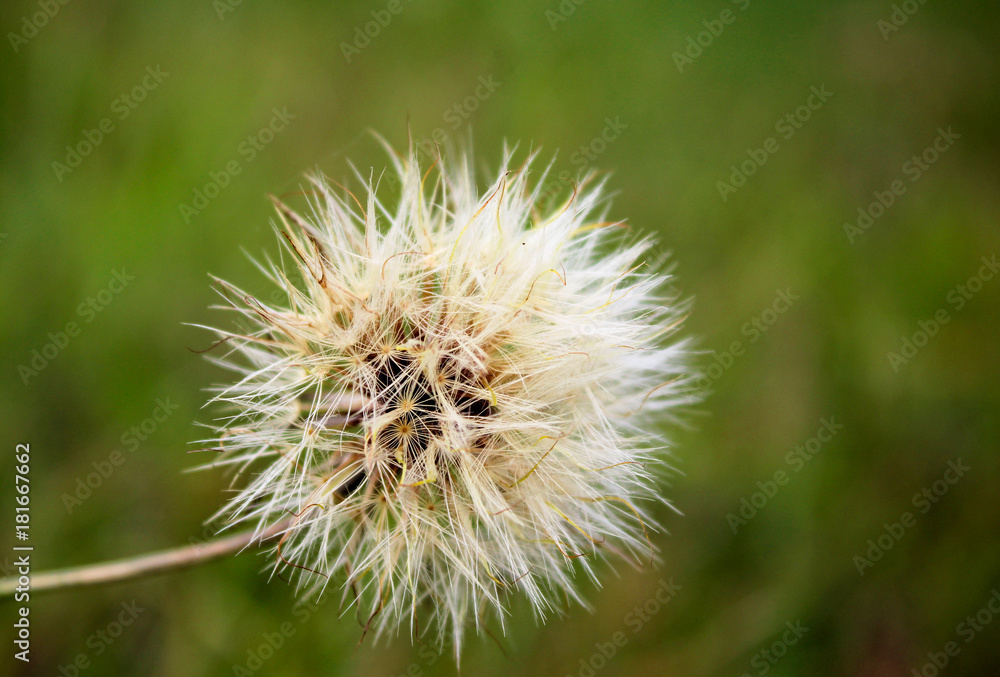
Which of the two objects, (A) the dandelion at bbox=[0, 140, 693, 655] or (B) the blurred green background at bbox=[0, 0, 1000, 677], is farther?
(B) the blurred green background at bbox=[0, 0, 1000, 677]

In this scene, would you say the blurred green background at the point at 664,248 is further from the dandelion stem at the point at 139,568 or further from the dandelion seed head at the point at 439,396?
the dandelion seed head at the point at 439,396

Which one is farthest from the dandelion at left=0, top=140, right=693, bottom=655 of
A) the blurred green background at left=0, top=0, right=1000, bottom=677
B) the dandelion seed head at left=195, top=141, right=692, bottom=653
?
the blurred green background at left=0, top=0, right=1000, bottom=677

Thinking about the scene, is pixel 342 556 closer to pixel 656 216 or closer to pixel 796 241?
pixel 656 216

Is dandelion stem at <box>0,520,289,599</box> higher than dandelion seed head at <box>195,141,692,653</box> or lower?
lower

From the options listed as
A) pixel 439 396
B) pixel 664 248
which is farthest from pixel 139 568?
pixel 664 248

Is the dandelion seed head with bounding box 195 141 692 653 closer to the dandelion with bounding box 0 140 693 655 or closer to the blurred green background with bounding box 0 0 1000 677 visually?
the dandelion with bounding box 0 140 693 655

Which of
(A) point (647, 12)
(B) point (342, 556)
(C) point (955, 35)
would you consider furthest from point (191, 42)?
(C) point (955, 35)
